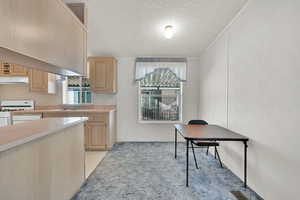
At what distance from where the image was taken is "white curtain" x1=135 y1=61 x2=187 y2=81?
4605mm

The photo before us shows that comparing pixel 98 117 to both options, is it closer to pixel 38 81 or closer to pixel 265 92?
Answer: pixel 38 81

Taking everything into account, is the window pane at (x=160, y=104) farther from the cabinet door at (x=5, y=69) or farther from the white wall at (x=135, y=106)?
the cabinet door at (x=5, y=69)

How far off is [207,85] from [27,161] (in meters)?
3.66

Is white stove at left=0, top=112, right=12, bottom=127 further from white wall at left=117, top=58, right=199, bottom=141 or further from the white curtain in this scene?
the white curtain

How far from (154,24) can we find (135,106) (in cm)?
224

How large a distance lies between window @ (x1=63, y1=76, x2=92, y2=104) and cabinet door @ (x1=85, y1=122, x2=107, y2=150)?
3.12 ft

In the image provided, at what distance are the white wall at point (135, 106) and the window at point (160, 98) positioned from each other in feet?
0.48

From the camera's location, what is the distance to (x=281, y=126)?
1.73 meters

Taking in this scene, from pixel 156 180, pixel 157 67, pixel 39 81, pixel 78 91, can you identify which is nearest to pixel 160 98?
pixel 157 67

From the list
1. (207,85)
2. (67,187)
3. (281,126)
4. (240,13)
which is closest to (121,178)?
Result: (67,187)

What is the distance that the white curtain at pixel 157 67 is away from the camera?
4605 millimetres

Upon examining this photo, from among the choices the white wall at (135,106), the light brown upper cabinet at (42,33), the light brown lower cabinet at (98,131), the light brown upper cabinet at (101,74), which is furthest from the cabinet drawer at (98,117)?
the light brown upper cabinet at (42,33)

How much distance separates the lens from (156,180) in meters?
2.55

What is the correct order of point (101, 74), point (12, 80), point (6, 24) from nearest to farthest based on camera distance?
1. point (6, 24)
2. point (12, 80)
3. point (101, 74)
